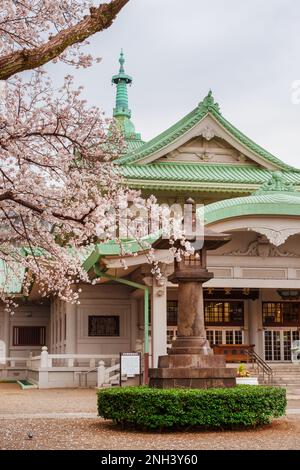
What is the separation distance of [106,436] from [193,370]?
88.7 inches

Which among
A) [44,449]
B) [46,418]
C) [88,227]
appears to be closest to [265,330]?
[46,418]

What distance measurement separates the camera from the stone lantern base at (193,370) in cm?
1370

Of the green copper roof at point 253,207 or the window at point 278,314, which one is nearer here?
the green copper roof at point 253,207

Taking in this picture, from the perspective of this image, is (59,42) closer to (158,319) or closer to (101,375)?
(158,319)

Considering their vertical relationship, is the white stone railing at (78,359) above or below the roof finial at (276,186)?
below

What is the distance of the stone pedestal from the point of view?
1373 centimetres

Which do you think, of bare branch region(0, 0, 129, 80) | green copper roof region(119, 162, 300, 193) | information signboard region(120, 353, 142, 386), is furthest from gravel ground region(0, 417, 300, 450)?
green copper roof region(119, 162, 300, 193)

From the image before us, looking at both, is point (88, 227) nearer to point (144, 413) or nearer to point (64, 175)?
point (64, 175)

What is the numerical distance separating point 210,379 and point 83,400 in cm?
746

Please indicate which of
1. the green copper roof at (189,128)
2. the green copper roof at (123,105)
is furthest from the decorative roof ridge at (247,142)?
the green copper roof at (123,105)

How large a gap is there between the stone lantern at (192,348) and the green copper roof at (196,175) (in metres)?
15.7

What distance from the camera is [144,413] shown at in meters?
12.8

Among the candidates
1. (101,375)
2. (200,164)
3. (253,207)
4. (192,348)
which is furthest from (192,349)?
(200,164)

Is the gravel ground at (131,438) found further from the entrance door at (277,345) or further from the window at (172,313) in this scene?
the entrance door at (277,345)
